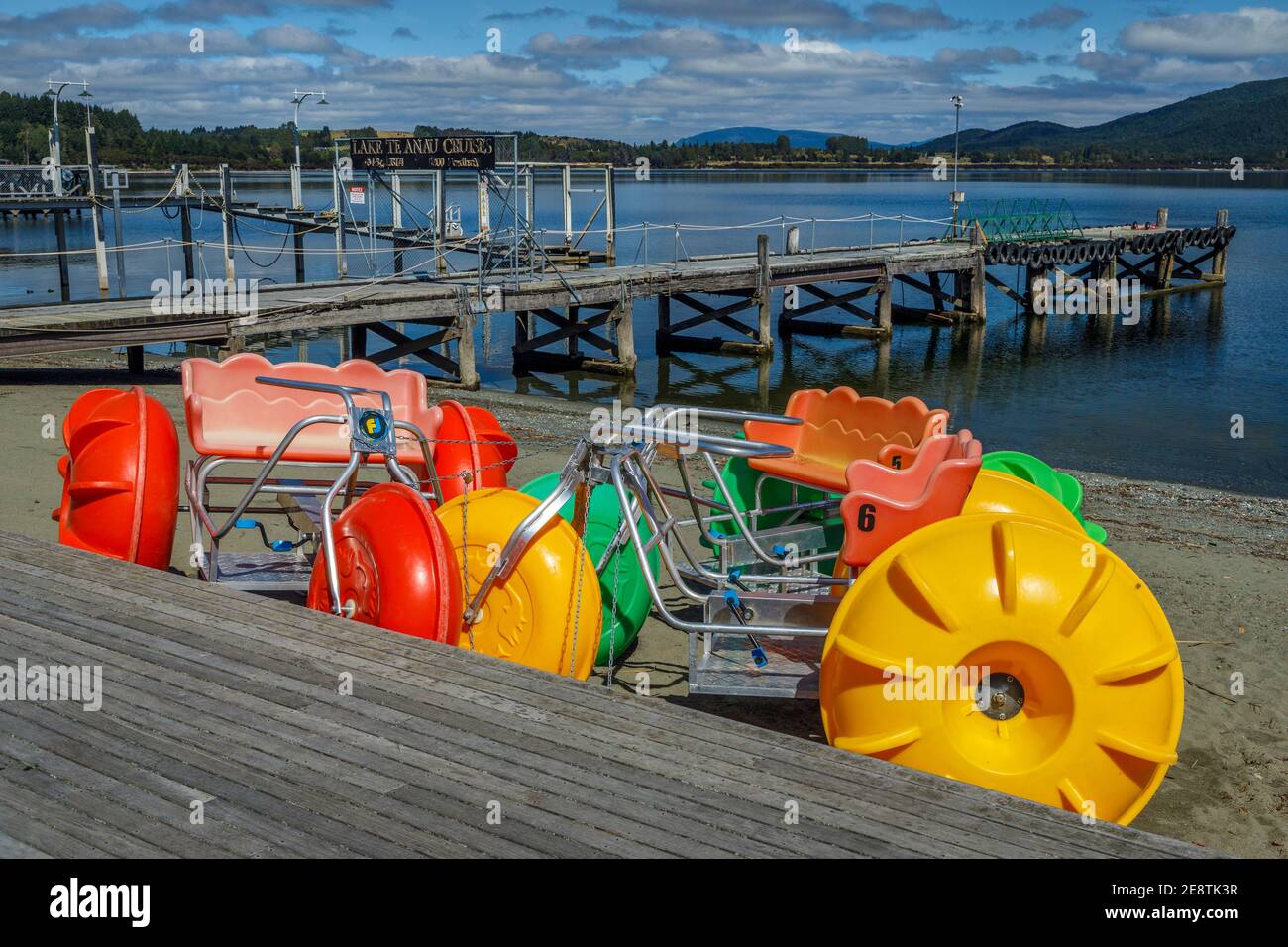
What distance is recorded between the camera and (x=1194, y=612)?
8969 millimetres

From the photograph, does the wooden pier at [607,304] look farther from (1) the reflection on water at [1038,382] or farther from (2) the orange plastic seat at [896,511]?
(2) the orange plastic seat at [896,511]

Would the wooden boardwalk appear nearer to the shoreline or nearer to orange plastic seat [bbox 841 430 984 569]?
orange plastic seat [bbox 841 430 984 569]

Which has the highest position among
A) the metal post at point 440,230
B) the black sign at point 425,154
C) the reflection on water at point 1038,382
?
the black sign at point 425,154

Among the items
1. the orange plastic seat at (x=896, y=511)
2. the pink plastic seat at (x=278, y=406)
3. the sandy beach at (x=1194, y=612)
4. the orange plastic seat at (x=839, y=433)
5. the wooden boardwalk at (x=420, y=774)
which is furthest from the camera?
the pink plastic seat at (x=278, y=406)

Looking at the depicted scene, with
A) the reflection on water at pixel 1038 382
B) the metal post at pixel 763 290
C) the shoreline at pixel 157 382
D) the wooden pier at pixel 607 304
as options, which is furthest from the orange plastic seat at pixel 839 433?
the metal post at pixel 763 290

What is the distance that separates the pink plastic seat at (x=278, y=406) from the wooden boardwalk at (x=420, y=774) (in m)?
3.14

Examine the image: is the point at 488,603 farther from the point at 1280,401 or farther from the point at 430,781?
the point at 1280,401

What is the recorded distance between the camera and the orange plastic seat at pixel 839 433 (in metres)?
8.20

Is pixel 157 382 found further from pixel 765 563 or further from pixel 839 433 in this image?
pixel 765 563

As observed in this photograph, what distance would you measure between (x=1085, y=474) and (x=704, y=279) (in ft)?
44.8

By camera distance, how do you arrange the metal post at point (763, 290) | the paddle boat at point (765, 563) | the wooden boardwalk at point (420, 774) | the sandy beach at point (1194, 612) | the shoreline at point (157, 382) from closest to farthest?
the wooden boardwalk at point (420, 774) < the paddle boat at point (765, 563) < the sandy beach at point (1194, 612) < the shoreline at point (157, 382) < the metal post at point (763, 290)

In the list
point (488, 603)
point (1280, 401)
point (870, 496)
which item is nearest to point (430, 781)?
point (488, 603)
